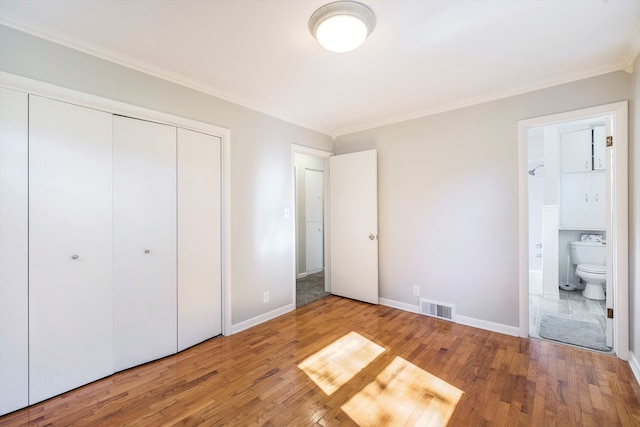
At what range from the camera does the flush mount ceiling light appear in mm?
1596

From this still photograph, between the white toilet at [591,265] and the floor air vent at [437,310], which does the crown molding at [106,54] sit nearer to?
the floor air vent at [437,310]

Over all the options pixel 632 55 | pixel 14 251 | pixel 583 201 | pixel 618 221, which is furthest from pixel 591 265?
pixel 14 251

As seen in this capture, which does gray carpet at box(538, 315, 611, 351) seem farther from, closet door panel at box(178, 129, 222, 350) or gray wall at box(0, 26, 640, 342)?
closet door panel at box(178, 129, 222, 350)

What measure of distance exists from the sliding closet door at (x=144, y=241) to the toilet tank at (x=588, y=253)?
541 cm

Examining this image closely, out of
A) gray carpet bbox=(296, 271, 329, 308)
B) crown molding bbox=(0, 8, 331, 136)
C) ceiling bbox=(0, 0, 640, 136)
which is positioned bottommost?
gray carpet bbox=(296, 271, 329, 308)

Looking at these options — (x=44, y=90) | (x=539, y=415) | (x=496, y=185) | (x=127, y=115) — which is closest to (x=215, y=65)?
(x=127, y=115)

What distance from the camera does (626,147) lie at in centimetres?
223

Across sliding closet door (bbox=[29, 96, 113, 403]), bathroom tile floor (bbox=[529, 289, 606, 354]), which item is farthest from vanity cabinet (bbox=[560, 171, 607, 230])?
sliding closet door (bbox=[29, 96, 113, 403])

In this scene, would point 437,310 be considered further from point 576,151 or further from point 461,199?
point 576,151

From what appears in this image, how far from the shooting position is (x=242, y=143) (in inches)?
117

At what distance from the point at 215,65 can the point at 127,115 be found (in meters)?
0.81

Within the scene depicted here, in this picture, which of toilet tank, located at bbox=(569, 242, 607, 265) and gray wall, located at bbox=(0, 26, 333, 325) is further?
toilet tank, located at bbox=(569, 242, 607, 265)

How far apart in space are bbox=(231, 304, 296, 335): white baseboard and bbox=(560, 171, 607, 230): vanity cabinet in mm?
4379

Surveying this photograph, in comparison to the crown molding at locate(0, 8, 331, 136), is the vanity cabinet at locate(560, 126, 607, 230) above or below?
below
